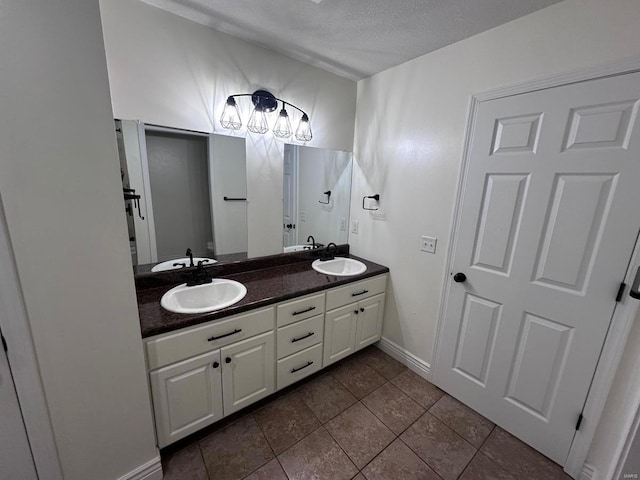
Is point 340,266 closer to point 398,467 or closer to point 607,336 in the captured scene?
point 398,467

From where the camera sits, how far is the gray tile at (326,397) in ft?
5.59

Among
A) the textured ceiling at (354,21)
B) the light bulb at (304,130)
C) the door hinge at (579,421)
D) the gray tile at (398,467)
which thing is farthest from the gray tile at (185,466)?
the textured ceiling at (354,21)

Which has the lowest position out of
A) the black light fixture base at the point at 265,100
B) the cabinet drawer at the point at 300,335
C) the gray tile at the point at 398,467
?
the gray tile at the point at 398,467

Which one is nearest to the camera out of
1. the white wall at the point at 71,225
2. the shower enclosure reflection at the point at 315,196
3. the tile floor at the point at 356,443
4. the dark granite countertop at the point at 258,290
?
Answer: the white wall at the point at 71,225

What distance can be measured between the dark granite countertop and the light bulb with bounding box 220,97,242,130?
3.51ft

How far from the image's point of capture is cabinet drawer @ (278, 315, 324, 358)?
1661 mm

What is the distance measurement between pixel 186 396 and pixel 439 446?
4.86 feet

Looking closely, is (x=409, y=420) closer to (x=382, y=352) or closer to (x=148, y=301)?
(x=382, y=352)

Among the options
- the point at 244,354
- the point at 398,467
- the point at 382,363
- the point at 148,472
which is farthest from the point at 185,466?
the point at 382,363

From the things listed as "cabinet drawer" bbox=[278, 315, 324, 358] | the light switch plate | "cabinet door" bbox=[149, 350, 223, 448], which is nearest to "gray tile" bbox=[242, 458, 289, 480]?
"cabinet door" bbox=[149, 350, 223, 448]

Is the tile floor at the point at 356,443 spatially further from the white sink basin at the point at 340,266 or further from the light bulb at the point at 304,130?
the light bulb at the point at 304,130

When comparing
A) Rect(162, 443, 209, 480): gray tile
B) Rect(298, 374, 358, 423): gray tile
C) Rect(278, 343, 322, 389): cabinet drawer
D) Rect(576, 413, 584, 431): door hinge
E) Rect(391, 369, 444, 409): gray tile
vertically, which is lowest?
Rect(162, 443, 209, 480): gray tile

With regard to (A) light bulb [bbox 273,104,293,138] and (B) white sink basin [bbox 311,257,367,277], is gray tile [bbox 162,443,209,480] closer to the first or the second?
(B) white sink basin [bbox 311,257,367,277]

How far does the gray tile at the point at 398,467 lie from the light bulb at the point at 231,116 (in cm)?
224
